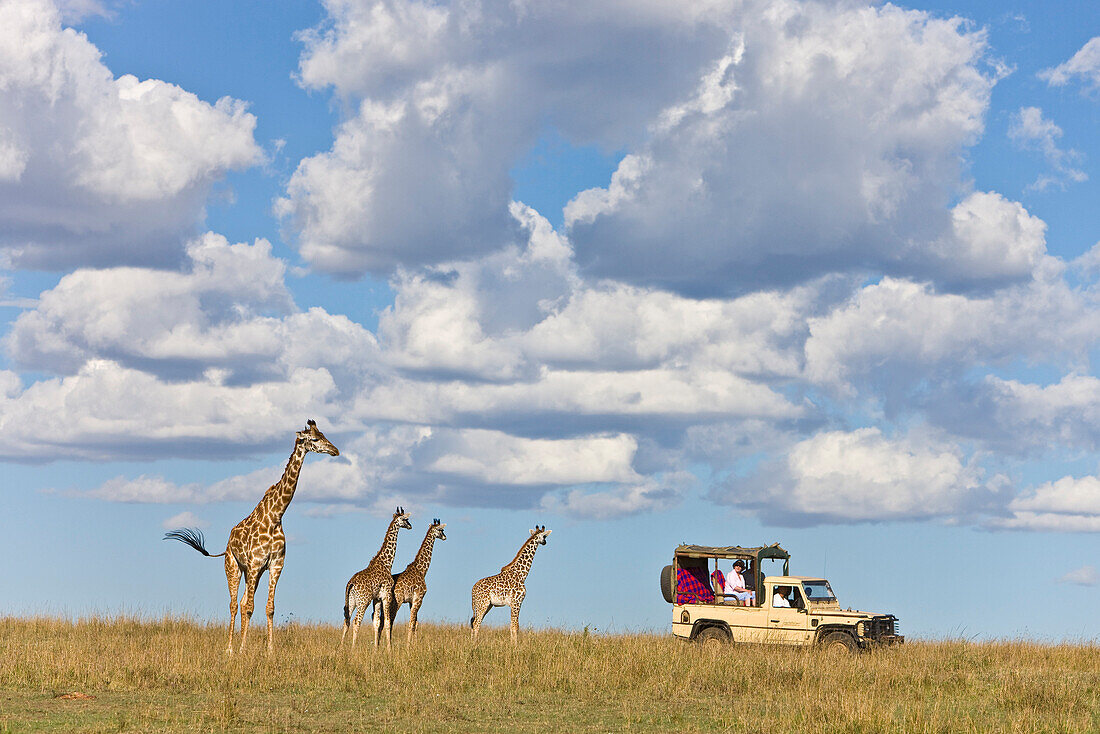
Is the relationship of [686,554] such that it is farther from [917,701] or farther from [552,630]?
[917,701]

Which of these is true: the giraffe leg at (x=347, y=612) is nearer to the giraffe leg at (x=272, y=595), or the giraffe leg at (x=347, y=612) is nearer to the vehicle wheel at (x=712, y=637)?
the giraffe leg at (x=272, y=595)

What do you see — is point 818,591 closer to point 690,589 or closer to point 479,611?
point 690,589

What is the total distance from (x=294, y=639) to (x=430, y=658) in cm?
581

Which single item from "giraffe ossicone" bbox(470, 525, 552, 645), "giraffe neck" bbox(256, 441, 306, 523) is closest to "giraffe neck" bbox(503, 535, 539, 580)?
"giraffe ossicone" bbox(470, 525, 552, 645)

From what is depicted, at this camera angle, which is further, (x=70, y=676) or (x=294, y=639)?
(x=294, y=639)

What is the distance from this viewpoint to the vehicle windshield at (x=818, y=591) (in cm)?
2462

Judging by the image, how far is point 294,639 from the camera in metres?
25.8

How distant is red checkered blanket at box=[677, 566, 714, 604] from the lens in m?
26.0

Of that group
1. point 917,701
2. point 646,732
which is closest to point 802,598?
point 917,701

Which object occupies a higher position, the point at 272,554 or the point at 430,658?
the point at 272,554

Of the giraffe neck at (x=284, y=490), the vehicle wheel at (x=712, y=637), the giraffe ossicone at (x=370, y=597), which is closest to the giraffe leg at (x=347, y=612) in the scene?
the giraffe ossicone at (x=370, y=597)

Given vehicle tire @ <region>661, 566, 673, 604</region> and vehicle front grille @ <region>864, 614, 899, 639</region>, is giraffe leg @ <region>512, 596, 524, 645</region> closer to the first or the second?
vehicle tire @ <region>661, 566, 673, 604</region>

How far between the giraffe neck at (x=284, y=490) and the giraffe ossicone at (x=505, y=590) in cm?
516

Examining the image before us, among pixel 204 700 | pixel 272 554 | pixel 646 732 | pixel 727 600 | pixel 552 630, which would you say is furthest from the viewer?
pixel 552 630
